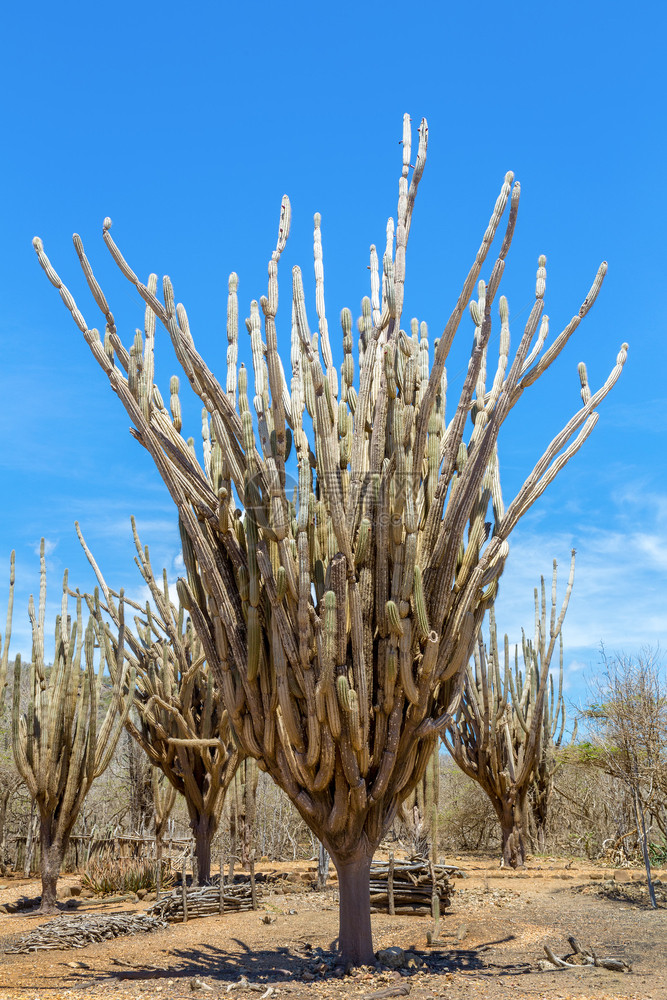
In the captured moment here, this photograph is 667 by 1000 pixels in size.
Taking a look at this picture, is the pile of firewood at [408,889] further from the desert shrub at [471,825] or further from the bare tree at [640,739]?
the desert shrub at [471,825]

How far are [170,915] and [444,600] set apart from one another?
5479 millimetres

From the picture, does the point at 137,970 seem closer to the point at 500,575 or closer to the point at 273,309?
the point at 500,575

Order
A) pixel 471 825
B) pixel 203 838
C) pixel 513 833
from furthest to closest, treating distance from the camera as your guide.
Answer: pixel 471 825, pixel 513 833, pixel 203 838

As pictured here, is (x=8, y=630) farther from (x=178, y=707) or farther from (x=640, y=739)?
(x=640, y=739)

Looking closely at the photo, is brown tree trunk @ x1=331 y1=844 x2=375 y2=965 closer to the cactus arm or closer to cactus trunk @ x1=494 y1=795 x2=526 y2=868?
the cactus arm

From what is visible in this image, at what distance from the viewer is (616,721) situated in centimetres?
1042

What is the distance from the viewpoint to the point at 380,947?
6.48 meters

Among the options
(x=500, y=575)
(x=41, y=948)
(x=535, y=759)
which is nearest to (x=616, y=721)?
(x=535, y=759)

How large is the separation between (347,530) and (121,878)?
26.4ft

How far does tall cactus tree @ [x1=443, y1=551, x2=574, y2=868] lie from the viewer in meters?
12.2

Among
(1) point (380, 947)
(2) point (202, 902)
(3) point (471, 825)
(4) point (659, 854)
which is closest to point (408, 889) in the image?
(1) point (380, 947)

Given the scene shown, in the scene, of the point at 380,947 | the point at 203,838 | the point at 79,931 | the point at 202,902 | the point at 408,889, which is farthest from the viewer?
the point at 203,838

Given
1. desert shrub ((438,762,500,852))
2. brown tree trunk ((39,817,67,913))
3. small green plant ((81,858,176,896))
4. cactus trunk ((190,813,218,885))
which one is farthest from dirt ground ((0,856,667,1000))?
desert shrub ((438,762,500,852))

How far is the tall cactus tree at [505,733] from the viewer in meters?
12.2
